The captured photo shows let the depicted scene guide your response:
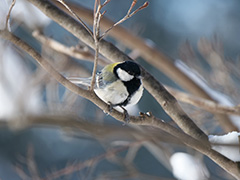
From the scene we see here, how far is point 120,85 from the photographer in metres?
1.80

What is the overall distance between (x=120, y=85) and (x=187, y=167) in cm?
86

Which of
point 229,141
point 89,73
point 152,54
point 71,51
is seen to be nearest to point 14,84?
point 71,51

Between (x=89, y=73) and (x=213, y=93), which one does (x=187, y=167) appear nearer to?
(x=213, y=93)

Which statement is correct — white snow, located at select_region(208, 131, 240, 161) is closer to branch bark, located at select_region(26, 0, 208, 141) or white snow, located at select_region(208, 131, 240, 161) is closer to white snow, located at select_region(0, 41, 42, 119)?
branch bark, located at select_region(26, 0, 208, 141)

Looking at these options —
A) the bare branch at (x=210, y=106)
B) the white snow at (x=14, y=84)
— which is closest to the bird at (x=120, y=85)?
the white snow at (x=14, y=84)

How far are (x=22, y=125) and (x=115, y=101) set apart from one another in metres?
0.79

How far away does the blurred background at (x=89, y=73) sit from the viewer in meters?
2.20

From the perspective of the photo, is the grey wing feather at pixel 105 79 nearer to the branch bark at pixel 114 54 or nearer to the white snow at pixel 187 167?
the branch bark at pixel 114 54

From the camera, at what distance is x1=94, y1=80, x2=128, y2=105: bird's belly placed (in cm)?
174

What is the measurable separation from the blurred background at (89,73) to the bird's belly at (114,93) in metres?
0.20

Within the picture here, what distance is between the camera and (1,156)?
4.88 metres

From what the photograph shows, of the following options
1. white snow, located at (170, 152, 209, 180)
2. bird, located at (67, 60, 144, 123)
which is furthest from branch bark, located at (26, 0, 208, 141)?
white snow, located at (170, 152, 209, 180)

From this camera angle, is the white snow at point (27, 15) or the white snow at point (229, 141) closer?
the white snow at point (229, 141)

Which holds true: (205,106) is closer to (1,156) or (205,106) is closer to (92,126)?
(92,126)
